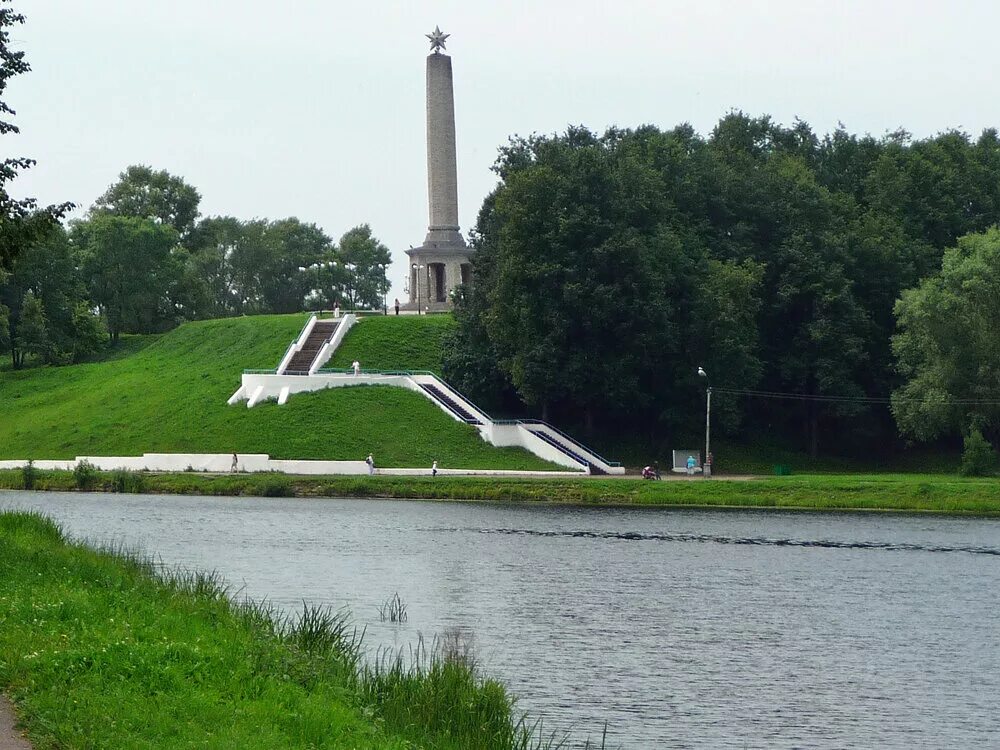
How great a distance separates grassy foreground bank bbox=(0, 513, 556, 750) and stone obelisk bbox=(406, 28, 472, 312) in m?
66.6

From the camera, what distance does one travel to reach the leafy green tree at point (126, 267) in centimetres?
10125

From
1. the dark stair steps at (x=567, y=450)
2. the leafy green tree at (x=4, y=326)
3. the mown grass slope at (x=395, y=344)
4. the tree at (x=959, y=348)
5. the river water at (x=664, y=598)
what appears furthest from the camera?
the leafy green tree at (x=4, y=326)

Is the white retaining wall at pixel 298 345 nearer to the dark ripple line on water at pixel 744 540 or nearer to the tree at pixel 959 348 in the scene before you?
the tree at pixel 959 348

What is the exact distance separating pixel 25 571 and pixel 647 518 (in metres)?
32.3

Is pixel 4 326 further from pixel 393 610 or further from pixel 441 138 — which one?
pixel 393 610

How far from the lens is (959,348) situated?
218 ft

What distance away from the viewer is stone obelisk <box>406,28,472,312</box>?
87312 millimetres

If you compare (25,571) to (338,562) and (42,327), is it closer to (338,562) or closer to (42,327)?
(338,562)

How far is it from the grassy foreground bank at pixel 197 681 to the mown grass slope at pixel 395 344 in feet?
191

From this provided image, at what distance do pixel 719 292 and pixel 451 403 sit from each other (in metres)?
13.8

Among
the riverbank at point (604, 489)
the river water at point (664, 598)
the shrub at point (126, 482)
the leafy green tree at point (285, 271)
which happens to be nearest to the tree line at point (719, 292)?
the riverbank at point (604, 489)

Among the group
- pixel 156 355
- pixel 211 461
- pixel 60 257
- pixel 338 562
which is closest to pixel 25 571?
pixel 338 562

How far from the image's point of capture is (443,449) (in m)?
67.6

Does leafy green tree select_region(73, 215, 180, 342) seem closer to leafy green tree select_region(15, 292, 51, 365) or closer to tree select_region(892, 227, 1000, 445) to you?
leafy green tree select_region(15, 292, 51, 365)
